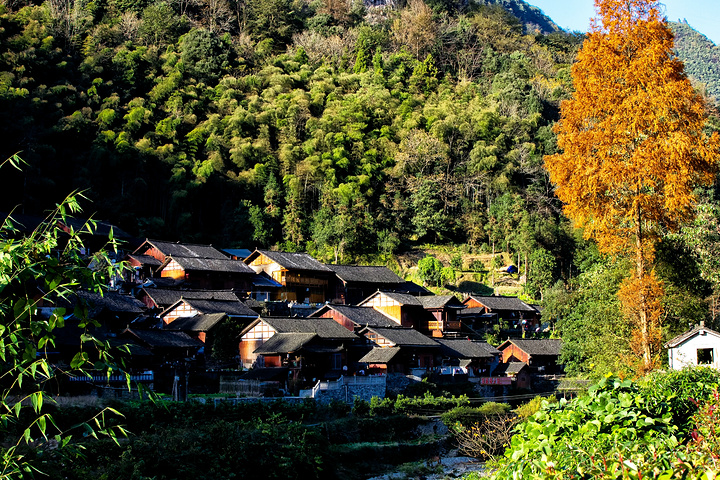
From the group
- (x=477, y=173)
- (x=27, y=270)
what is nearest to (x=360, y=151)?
(x=477, y=173)

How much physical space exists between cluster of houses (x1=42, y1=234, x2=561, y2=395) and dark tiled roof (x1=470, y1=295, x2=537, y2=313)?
0.10 m

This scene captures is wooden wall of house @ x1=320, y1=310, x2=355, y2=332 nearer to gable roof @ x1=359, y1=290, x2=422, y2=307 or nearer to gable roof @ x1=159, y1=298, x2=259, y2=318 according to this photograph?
gable roof @ x1=159, y1=298, x2=259, y2=318

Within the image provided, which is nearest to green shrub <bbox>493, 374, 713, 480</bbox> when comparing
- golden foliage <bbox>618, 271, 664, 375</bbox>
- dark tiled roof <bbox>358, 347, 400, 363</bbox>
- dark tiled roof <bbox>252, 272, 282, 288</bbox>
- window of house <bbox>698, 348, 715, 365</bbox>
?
golden foliage <bbox>618, 271, 664, 375</bbox>

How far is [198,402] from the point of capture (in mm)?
22484

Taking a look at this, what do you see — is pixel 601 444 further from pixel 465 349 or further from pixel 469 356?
pixel 465 349

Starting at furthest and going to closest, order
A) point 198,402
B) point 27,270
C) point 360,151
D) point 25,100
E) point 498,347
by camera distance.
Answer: point 360,151 → point 25,100 → point 498,347 → point 198,402 → point 27,270

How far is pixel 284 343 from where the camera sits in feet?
97.2

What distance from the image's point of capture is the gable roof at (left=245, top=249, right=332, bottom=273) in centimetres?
4223

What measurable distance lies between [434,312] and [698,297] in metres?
21.2

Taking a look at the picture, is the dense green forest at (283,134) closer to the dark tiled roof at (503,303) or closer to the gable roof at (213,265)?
the dark tiled roof at (503,303)

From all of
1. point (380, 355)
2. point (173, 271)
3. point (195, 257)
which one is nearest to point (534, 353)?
point (380, 355)

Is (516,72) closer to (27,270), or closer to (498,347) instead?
(498,347)

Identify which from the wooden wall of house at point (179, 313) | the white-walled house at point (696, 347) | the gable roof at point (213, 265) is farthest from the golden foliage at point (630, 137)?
the gable roof at point (213, 265)

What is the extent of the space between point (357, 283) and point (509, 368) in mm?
11949
